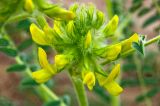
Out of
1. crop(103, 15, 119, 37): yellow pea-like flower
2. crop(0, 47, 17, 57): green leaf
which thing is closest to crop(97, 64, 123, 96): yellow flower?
crop(103, 15, 119, 37): yellow pea-like flower

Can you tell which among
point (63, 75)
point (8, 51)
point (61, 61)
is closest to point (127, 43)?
point (61, 61)

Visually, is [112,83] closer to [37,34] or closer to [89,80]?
[89,80]

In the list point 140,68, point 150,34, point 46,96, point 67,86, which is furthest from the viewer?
point 150,34

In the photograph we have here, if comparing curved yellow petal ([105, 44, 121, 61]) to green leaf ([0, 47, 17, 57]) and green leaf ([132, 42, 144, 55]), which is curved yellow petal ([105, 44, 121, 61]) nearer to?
green leaf ([132, 42, 144, 55])

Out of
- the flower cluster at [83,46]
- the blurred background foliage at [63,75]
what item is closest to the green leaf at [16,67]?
the blurred background foliage at [63,75]

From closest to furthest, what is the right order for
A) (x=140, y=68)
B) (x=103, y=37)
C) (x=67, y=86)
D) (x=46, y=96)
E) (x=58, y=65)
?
1. (x=58, y=65)
2. (x=103, y=37)
3. (x=46, y=96)
4. (x=140, y=68)
5. (x=67, y=86)

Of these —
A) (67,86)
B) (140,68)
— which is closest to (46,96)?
(140,68)

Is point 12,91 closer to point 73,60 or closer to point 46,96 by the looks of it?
point 46,96

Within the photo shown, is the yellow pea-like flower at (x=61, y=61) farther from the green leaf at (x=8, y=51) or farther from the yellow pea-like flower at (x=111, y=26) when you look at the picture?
the green leaf at (x=8, y=51)
